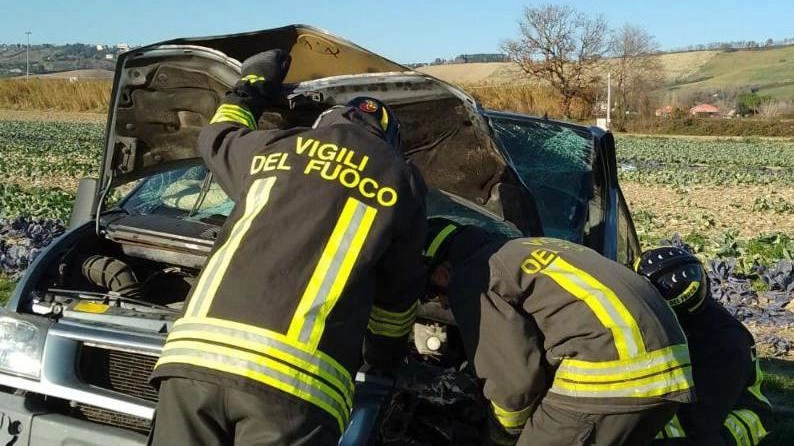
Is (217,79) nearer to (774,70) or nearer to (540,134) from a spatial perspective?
(540,134)

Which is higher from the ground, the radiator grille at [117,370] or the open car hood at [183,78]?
the open car hood at [183,78]

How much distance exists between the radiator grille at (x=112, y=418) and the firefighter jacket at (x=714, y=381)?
200cm

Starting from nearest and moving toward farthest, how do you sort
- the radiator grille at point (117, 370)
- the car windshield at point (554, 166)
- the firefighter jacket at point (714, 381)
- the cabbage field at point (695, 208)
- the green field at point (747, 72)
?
the radiator grille at point (117, 370), the firefighter jacket at point (714, 381), the car windshield at point (554, 166), the cabbage field at point (695, 208), the green field at point (747, 72)

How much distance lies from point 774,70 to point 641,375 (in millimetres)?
93158

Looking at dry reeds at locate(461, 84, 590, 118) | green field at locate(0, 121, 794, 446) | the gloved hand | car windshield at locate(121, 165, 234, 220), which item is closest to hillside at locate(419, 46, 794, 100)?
dry reeds at locate(461, 84, 590, 118)

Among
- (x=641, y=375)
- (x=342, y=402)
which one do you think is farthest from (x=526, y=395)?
(x=342, y=402)

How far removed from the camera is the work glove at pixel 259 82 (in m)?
3.47

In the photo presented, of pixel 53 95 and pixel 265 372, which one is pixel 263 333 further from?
pixel 53 95

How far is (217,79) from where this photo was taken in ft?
13.1

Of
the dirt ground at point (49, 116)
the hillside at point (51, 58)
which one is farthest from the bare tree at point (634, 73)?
the hillside at point (51, 58)

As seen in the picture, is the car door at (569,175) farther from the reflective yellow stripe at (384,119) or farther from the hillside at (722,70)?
the hillside at (722,70)

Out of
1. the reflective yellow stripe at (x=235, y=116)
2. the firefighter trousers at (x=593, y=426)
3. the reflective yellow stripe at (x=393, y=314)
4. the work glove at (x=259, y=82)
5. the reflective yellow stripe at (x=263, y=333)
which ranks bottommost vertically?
the firefighter trousers at (x=593, y=426)

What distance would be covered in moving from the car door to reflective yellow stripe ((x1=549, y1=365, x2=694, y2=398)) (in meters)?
1.50

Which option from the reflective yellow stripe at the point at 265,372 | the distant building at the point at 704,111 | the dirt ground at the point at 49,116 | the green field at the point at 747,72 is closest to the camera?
the reflective yellow stripe at the point at 265,372
